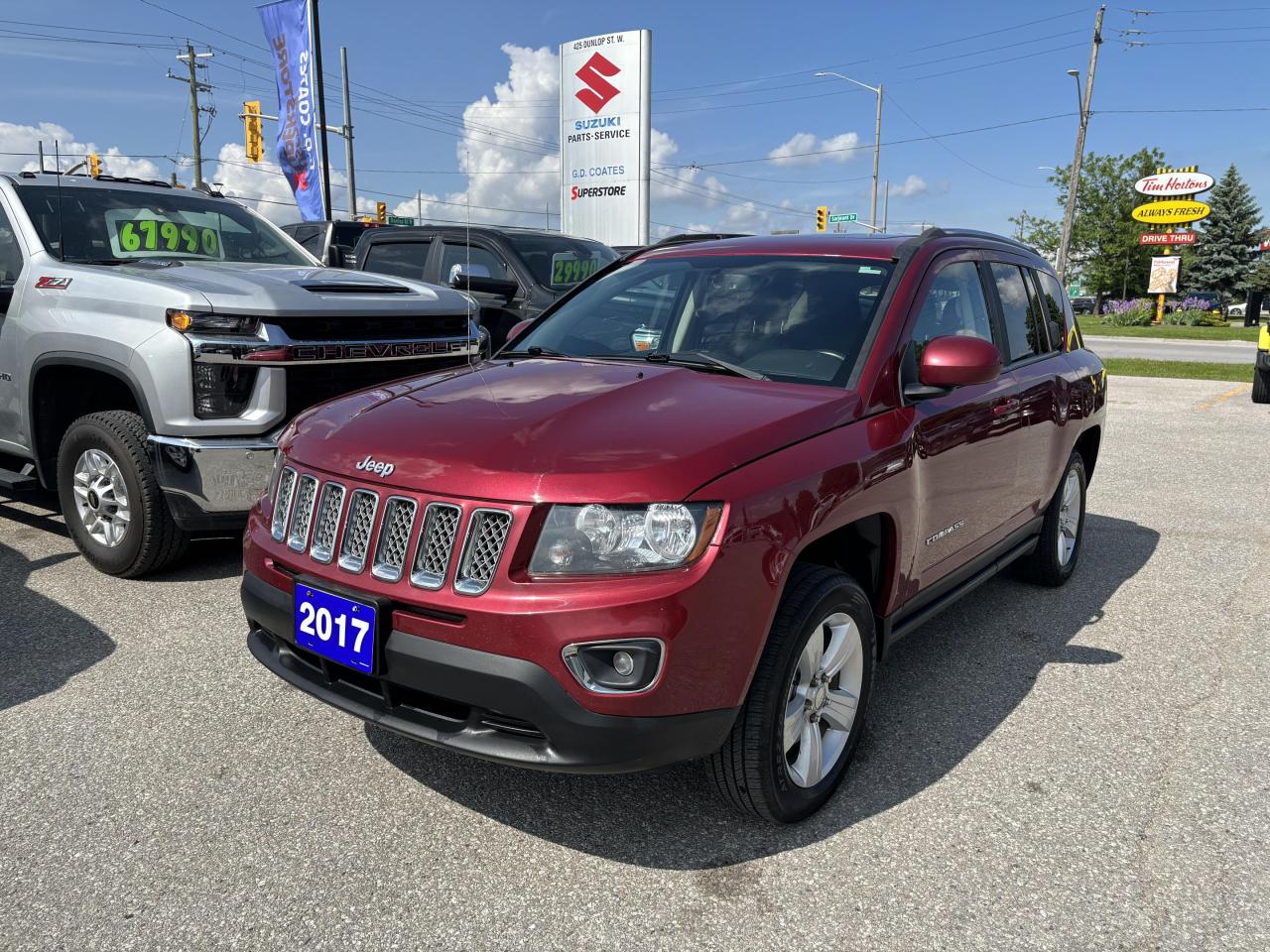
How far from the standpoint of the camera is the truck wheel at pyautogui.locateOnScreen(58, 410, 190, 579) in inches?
186

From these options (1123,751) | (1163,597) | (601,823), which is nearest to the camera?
(601,823)

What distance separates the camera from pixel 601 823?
9.55 ft

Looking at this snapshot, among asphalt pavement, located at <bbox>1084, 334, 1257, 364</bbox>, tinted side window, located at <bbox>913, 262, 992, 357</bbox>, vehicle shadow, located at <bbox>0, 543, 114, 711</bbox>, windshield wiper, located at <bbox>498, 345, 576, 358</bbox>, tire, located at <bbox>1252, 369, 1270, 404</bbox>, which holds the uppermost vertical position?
tinted side window, located at <bbox>913, 262, 992, 357</bbox>

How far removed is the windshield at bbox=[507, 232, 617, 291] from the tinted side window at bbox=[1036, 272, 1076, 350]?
4.31m

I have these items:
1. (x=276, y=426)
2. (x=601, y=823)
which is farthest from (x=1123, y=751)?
(x=276, y=426)

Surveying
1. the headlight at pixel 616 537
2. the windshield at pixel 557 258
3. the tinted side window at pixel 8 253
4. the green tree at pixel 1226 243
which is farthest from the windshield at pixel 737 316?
the green tree at pixel 1226 243

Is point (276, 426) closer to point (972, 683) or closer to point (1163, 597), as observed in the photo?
point (972, 683)

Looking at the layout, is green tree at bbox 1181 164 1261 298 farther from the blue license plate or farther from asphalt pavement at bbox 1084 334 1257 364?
the blue license plate

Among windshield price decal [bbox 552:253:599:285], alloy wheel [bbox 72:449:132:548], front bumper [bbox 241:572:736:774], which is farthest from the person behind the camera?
windshield price decal [bbox 552:253:599:285]

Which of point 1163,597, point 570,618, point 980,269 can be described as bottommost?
point 1163,597

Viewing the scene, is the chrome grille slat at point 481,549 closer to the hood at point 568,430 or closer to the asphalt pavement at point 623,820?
the hood at point 568,430

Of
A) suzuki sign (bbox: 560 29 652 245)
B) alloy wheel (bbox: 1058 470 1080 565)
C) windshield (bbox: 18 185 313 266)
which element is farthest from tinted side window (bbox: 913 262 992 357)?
suzuki sign (bbox: 560 29 652 245)

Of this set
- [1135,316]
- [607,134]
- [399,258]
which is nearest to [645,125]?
[607,134]

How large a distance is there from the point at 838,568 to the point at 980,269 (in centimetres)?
189
